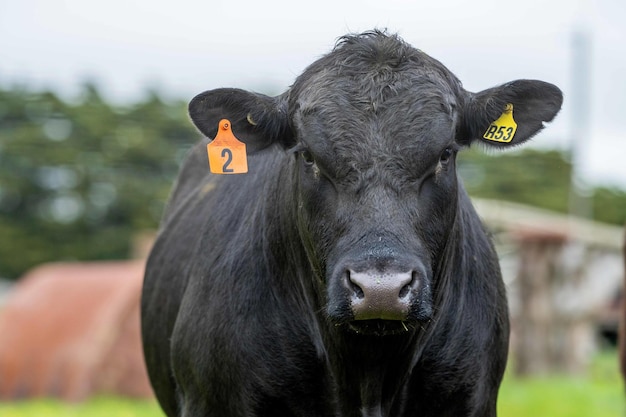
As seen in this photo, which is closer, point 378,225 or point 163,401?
point 378,225

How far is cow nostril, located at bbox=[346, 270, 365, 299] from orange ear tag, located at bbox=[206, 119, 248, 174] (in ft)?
4.10

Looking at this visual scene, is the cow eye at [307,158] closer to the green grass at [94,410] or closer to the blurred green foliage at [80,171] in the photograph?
the green grass at [94,410]

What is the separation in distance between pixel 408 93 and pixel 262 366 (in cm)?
150

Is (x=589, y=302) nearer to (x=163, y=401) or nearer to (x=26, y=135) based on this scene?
(x=163, y=401)

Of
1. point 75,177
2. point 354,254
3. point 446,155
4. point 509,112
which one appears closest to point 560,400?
point 509,112

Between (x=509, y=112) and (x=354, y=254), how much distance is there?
143 cm

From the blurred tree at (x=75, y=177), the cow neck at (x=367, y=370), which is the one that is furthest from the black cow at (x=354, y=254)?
the blurred tree at (x=75, y=177)

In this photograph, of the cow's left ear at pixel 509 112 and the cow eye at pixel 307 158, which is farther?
the cow's left ear at pixel 509 112

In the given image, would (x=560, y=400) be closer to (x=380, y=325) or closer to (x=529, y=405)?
(x=529, y=405)

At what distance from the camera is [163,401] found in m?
7.48

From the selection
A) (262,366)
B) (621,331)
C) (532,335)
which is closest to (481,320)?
(262,366)

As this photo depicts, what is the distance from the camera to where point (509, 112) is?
5754 mm

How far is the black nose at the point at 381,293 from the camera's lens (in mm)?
4586

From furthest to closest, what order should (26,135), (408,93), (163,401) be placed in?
(26,135) < (163,401) < (408,93)
